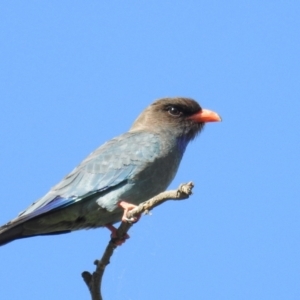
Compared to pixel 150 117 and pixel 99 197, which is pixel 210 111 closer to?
pixel 150 117

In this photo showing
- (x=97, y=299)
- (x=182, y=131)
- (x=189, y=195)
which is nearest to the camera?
(x=189, y=195)

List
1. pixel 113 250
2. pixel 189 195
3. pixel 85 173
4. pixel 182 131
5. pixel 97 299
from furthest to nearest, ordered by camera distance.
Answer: pixel 182 131, pixel 85 173, pixel 113 250, pixel 97 299, pixel 189 195

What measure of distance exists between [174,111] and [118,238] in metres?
2.51

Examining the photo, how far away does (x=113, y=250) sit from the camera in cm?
592

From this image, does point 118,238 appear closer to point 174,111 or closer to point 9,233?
point 9,233

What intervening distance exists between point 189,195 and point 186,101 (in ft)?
12.3

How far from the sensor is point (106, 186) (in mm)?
7133

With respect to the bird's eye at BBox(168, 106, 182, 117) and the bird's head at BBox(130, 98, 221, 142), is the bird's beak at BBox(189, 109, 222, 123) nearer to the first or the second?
the bird's head at BBox(130, 98, 221, 142)

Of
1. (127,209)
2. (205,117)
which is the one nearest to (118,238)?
(127,209)

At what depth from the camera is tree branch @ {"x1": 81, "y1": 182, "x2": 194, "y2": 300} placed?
4816 mm

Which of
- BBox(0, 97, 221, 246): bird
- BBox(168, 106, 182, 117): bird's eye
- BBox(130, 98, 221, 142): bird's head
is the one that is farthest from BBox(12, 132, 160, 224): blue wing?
BBox(168, 106, 182, 117): bird's eye

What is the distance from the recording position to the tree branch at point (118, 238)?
482cm

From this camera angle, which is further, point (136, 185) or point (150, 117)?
point (150, 117)

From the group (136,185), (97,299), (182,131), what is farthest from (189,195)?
(182,131)
